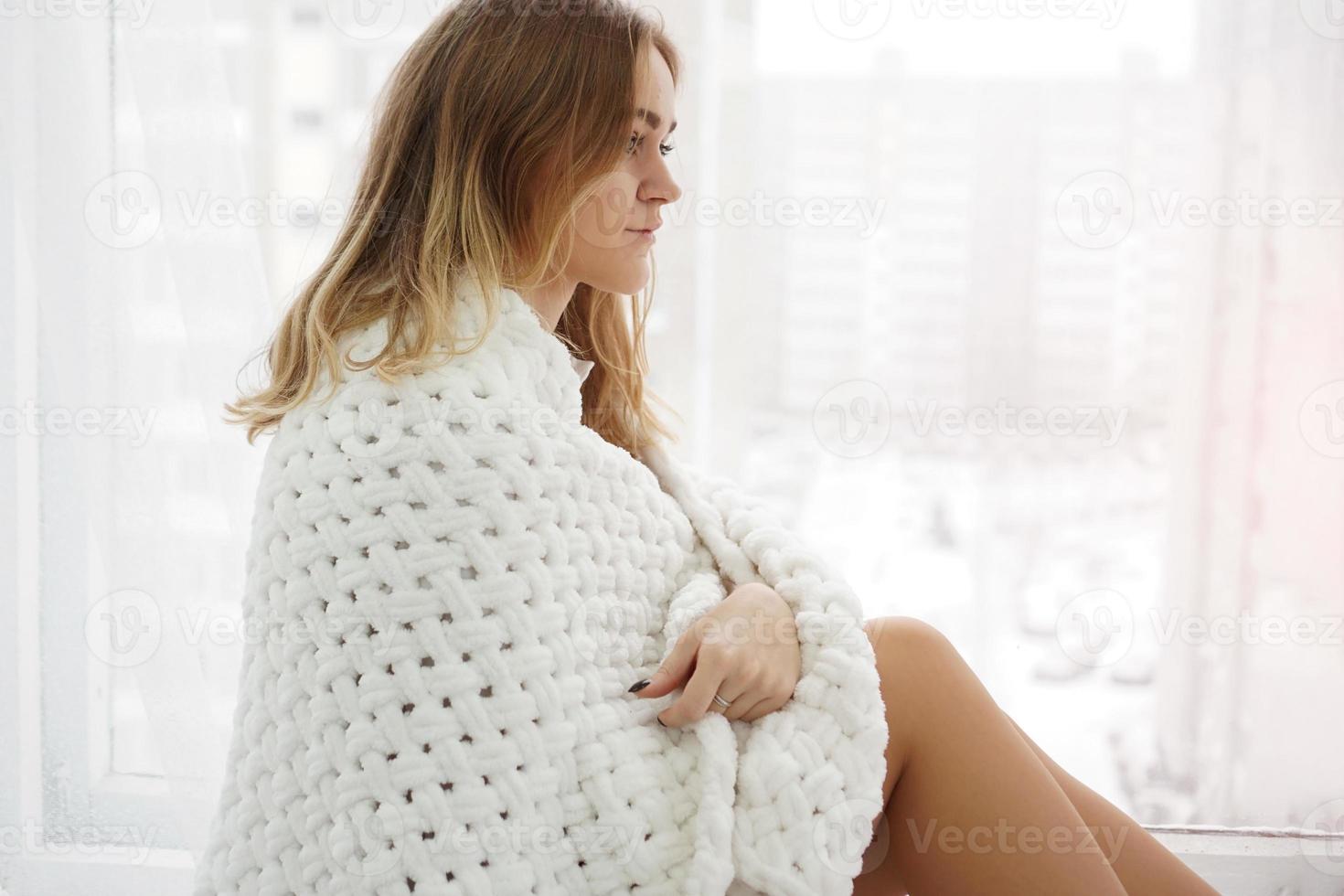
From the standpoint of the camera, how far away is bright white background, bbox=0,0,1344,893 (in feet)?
4.18

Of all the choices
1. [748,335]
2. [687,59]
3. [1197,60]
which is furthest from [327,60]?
[1197,60]

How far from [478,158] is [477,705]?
19.2 inches

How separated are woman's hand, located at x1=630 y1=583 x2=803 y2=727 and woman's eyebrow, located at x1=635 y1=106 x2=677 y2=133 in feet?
1.55

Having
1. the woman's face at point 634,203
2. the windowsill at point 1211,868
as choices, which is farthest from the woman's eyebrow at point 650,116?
the windowsill at point 1211,868

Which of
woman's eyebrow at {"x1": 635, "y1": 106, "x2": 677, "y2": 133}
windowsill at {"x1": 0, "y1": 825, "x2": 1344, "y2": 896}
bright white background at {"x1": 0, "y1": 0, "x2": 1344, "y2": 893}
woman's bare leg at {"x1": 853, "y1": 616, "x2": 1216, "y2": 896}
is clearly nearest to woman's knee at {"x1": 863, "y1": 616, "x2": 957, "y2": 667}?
woman's bare leg at {"x1": 853, "y1": 616, "x2": 1216, "y2": 896}

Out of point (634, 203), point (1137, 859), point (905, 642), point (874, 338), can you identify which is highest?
point (634, 203)

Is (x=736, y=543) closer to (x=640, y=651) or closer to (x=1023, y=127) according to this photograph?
(x=640, y=651)

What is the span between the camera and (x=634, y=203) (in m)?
1.02

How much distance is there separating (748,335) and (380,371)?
65 cm

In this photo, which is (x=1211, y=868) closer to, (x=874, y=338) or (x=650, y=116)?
(x=874, y=338)

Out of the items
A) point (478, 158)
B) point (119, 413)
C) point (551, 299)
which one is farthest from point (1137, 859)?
point (119, 413)

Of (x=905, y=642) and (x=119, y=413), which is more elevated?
(x=119, y=413)

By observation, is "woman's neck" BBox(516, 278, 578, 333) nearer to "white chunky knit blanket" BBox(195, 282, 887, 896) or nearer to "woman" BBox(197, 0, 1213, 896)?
"woman" BBox(197, 0, 1213, 896)

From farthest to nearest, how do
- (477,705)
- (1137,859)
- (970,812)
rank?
1. (1137,859)
2. (970,812)
3. (477,705)
